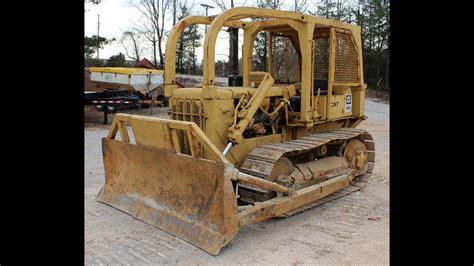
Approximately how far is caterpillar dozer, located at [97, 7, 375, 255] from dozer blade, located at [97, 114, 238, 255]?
0.04 feet

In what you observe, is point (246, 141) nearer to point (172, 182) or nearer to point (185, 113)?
point (185, 113)

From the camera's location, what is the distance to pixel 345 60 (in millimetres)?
6641

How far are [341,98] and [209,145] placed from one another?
3.02 metres

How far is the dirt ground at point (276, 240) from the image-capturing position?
4199 mm

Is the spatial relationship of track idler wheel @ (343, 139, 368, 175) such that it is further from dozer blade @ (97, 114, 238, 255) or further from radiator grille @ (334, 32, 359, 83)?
dozer blade @ (97, 114, 238, 255)

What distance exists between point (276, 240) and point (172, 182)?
4.19 ft

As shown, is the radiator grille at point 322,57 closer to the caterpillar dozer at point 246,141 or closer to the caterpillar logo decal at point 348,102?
the caterpillar dozer at point 246,141

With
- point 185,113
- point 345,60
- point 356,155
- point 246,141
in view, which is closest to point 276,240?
point 246,141

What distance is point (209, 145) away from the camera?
172 inches

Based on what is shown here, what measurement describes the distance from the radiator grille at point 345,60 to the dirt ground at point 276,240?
1784mm

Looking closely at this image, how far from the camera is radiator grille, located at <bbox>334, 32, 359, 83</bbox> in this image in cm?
650

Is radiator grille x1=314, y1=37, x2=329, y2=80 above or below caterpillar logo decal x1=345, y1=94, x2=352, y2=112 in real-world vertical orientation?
above

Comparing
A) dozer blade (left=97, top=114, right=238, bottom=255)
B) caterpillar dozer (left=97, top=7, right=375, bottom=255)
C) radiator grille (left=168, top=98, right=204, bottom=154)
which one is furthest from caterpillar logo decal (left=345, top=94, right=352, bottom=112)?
dozer blade (left=97, top=114, right=238, bottom=255)
